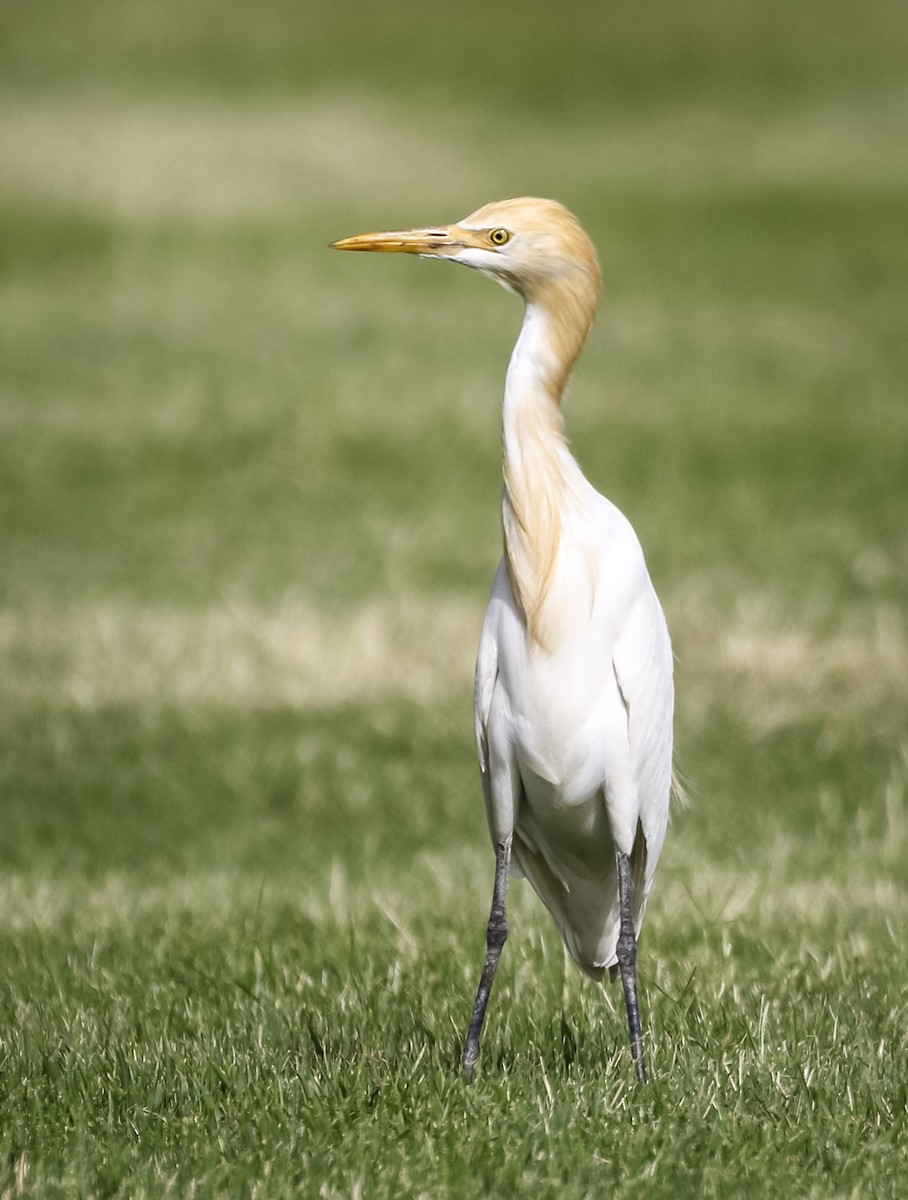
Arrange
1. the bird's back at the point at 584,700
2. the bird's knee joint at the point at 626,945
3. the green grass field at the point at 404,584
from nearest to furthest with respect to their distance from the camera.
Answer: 1. the green grass field at the point at 404,584
2. the bird's back at the point at 584,700
3. the bird's knee joint at the point at 626,945

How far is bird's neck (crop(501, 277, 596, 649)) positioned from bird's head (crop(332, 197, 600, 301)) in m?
0.05

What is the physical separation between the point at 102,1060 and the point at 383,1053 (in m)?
0.70

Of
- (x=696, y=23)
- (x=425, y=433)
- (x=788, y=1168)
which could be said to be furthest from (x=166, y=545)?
(x=696, y=23)

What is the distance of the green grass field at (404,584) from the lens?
12.7ft

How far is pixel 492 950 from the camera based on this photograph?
4219 mm

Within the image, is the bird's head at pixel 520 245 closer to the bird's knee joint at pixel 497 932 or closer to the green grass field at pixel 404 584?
the bird's knee joint at pixel 497 932

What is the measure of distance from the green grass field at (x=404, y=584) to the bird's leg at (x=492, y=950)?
7 centimetres

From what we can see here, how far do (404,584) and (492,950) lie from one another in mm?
7028

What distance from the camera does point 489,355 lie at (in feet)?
53.1

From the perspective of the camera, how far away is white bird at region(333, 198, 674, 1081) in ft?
13.1

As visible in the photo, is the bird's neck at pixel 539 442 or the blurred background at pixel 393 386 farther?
the blurred background at pixel 393 386

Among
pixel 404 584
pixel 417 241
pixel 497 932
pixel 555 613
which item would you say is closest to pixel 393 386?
pixel 404 584

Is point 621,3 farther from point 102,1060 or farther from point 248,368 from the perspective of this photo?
point 102,1060

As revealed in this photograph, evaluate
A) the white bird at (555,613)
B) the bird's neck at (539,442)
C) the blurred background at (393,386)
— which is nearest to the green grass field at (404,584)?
the blurred background at (393,386)
